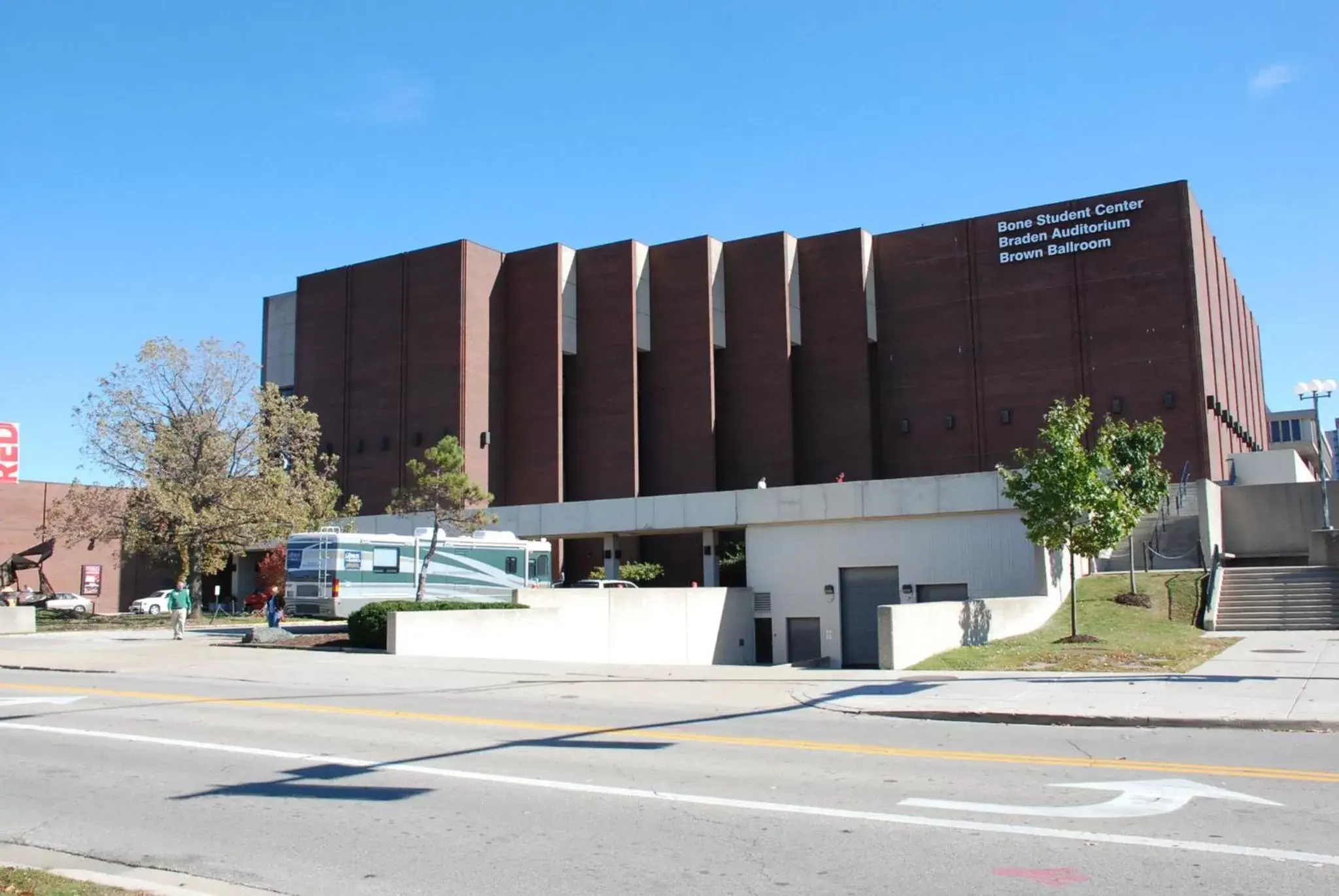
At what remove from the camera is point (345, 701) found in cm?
1734

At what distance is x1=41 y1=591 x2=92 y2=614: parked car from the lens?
57.5 m

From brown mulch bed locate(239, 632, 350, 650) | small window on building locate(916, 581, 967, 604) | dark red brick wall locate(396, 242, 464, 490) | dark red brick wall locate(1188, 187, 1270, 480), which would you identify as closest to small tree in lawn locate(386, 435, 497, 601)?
brown mulch bed locate(239, 632, 350, 650)

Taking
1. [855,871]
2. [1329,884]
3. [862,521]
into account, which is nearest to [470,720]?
[855,871]

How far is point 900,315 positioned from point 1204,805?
1844 inches

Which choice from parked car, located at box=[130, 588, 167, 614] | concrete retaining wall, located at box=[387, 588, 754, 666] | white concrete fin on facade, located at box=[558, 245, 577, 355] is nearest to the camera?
concrete retaining wall, located at box=[387, 588, 754, 666]

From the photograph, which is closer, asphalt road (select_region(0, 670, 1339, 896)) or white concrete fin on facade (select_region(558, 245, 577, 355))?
asphalt road (select_region(0, 670, 1339, 896))

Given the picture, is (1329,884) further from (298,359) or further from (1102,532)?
(298,359)

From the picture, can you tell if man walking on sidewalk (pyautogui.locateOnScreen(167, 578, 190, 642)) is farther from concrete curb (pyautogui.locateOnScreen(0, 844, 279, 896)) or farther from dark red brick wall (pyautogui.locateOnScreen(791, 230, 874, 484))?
dark red brick wall (pyautogui.locateOnScreen(791, 230, 874, 484))

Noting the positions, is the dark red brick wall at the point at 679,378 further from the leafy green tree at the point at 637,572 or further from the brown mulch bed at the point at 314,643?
the brown mulch bed at the point at 314,643

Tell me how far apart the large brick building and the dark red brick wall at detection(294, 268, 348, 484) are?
18cm

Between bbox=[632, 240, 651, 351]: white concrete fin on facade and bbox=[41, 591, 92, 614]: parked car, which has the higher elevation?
bbox=[632, 240, 651, 351]: white concrete fin on facade

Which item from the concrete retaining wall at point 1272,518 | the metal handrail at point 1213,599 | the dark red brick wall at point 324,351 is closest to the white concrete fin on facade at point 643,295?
the dark red brick wall at point 324,351

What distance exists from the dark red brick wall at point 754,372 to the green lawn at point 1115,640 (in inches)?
809

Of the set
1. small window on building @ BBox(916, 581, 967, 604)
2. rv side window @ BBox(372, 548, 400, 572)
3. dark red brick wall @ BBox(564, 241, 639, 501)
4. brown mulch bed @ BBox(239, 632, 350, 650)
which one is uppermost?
dark red brick wall @ BBox(564, 241, 639, 501)
